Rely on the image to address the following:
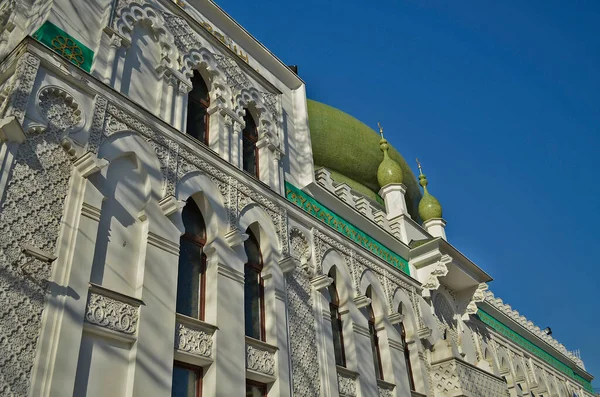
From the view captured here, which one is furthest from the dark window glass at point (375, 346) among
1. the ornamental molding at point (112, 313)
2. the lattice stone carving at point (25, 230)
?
the lattice stone carving at point (25, 230)

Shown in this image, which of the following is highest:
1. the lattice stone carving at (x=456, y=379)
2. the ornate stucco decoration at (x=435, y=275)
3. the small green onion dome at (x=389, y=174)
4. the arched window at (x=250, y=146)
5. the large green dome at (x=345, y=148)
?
the large green dome at (x=345, y=148)

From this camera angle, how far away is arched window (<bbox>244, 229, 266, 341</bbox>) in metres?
8.82

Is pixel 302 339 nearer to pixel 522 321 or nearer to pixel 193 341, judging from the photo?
pixel 193 341

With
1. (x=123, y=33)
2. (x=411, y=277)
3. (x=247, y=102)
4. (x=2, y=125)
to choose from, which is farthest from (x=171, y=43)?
(x=411, y=277)

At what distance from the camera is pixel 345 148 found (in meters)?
19.4

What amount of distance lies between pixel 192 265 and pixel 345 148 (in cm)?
1172

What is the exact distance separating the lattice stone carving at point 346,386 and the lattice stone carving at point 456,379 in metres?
2.98

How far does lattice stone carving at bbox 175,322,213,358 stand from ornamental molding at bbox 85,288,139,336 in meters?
0.70

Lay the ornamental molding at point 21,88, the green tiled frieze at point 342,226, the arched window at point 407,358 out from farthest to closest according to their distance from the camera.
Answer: the arched window at point 407,358 < the green tiled frieze at point 342,226 < the ornamental molding at point 21,88

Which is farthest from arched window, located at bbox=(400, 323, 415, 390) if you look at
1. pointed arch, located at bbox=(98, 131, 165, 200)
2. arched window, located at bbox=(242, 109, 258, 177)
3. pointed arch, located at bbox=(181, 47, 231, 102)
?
pointed arch, located at bbox=(98, 131, 165, 200)

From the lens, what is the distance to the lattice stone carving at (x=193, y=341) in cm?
735

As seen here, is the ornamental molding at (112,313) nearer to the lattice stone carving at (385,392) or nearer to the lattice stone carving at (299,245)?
the lattice stone carving at (299,245)

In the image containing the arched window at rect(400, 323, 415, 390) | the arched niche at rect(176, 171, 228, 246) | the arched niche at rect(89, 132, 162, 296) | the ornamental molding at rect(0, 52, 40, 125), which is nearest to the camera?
the ornamental molding at rect(0, 52, 40, 125)

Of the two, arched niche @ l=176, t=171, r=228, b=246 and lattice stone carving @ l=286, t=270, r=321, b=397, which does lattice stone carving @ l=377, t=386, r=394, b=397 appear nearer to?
lattice stone carving @ l=286, t=270, r=321, b=397
